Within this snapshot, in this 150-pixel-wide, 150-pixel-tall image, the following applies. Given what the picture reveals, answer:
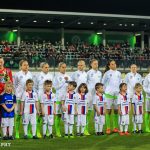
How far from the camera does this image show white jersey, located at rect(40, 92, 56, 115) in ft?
37.9

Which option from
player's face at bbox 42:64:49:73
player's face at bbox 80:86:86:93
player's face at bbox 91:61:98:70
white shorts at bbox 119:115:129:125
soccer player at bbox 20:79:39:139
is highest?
player's face at bbox 91:61:98:70

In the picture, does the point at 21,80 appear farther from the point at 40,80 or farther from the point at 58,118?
the point at 58,118

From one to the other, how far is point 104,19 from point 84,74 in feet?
98.3

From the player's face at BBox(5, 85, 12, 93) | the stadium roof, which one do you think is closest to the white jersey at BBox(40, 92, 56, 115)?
the player's face at BBox(5, 85, 12, 93)

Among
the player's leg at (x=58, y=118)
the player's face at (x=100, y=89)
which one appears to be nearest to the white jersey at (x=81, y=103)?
the player's face at (x=100, y=89)

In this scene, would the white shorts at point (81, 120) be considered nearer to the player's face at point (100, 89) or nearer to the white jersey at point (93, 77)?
the player's face at point (100, 89)

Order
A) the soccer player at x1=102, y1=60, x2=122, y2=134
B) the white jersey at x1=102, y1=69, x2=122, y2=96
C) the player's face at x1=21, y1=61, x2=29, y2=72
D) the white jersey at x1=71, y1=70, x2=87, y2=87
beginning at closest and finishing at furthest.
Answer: the player's face at x1=21, y1=61, x2=29, y2=72 → the soccer player at x1=102, y1=60, x2=122, y2=134 → the white jersey at x1=102, y1=69, x2=122, y2=96 → the white jersey at x1=71, y1=70, x2=87, y2=87

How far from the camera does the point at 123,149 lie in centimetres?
991

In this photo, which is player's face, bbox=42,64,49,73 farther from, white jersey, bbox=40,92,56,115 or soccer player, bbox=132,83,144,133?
soccer player, bbox=132,83,144,133

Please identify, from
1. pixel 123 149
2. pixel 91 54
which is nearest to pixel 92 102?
pixel 123 149

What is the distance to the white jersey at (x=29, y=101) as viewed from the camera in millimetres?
11406

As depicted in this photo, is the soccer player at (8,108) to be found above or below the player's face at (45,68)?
below

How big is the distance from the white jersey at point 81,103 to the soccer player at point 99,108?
0.92ft

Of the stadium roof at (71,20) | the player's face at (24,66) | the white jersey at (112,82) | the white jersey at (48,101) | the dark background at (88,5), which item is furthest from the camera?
the stadium roof at (71,20)
